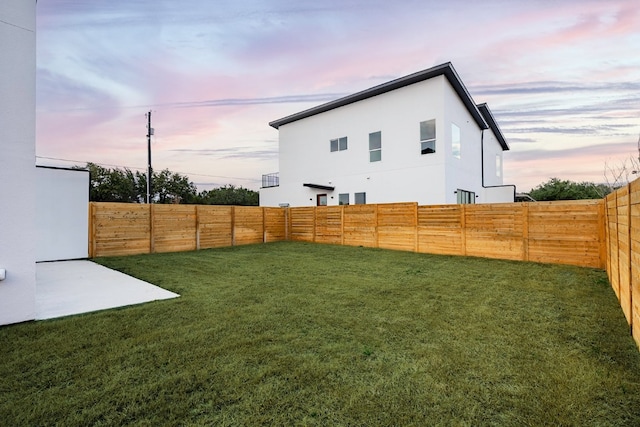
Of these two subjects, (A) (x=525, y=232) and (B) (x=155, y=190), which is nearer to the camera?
(A) (x=525, y=232)

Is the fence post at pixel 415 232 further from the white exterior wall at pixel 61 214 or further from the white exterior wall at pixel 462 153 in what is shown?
the white exterior wall at pixel 61 214

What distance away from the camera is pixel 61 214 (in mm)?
9586

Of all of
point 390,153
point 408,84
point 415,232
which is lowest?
point 415,232

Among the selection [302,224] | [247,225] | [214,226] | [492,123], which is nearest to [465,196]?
[492,123]

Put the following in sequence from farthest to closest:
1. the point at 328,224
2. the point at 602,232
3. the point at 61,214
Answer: the point at 328,224 < the point at 61,214 < the point at 602,232

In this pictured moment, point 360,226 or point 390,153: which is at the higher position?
point 390,153

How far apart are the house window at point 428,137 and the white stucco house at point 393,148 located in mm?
44

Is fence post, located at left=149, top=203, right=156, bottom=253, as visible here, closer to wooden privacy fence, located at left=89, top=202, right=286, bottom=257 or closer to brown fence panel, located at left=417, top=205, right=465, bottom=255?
wooden privacy fence, located at left=89, top=202, right=286, bottom=257

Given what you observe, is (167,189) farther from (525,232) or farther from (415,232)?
(525,232)

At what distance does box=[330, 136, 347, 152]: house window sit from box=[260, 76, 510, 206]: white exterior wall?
222 millimetres

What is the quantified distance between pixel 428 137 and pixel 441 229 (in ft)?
16.5

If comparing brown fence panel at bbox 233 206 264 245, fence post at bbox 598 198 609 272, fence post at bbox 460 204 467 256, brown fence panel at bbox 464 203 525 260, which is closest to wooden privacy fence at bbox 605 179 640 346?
fence post at bbox 598 198 609 272

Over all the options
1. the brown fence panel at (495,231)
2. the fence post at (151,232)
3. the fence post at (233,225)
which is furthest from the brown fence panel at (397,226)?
the fence post at (151,232)

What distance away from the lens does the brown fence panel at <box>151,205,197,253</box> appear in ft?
36.9
